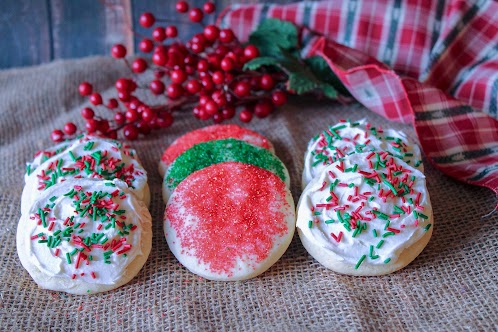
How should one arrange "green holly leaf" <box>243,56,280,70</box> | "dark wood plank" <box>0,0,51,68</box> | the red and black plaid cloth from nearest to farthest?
the red and black plaid cloth, "green holly leaf" <box>243,56,280,70</box>, "dark wood plank" <box>0,0,51,68</box>

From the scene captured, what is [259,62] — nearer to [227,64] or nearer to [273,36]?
[227,64]

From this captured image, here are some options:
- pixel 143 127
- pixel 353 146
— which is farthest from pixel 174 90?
pixel 353 146

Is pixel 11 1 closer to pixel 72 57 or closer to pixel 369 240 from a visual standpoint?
pixel 72 57

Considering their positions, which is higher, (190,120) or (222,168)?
(222,168)

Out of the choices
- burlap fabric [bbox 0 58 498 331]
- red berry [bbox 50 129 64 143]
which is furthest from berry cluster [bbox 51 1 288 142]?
burlap fabric [bbox 0 58 498 331]

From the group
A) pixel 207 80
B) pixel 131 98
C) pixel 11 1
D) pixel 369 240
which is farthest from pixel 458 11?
pixel 11 1

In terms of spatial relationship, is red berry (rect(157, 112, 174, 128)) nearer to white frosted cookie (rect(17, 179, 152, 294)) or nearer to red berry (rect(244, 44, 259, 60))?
red berry (rect(244, 44, 259, 60))

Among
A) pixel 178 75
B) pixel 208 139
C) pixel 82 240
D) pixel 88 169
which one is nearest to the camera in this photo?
pixel 82 240
